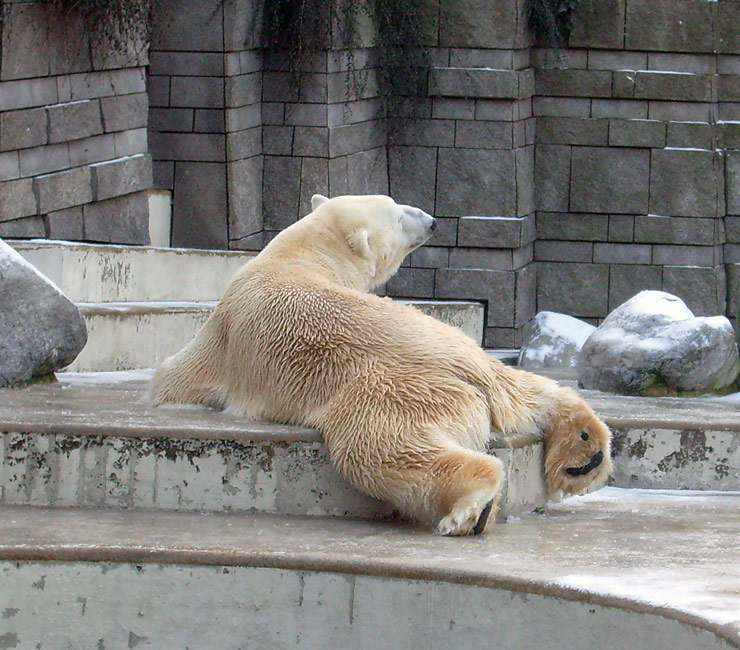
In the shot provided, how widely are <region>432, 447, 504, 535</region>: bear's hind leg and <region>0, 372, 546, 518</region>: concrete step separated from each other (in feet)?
1.02

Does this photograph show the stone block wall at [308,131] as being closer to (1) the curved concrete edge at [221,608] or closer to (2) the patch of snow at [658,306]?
(2) the patch of snow at [658,306]

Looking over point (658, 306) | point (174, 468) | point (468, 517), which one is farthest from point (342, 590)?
point (658, 306)

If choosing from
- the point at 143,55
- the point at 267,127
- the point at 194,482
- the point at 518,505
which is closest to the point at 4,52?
the point at 143,55

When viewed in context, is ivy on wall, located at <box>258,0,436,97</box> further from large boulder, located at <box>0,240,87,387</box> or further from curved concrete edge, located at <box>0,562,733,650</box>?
Result: curved concrete edge, located at <box>0,562,733,650</box>

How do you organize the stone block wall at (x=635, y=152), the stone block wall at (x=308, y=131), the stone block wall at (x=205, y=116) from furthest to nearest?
the stone block wall at (x=635, y=152) → the stone block wall at (x=308, y=131) → the stone block wall at (x=205, y=116)

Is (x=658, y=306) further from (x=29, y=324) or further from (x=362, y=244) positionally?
(x=29, y=324)

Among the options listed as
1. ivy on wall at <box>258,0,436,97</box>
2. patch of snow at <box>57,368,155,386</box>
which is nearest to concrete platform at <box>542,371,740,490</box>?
patch of snow at <box>57,368,155,386</box>

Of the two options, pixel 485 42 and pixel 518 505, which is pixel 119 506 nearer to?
pixel 518 505

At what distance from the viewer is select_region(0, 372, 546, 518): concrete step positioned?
3402mm

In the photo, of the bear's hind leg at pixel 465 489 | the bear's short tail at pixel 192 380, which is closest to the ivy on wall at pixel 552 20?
the bear's short tail at pixel 192 380

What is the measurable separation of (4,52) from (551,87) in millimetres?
3819

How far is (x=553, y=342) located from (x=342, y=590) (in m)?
4.46

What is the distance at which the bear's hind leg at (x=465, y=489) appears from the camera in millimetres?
3059

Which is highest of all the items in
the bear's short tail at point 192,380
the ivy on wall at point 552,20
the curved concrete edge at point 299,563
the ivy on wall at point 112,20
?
the ivy on wall at point 552,20
